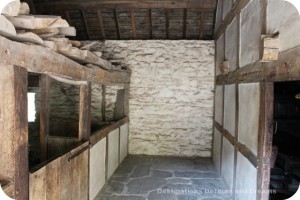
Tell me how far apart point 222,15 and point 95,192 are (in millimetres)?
4023

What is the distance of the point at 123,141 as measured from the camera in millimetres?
5422

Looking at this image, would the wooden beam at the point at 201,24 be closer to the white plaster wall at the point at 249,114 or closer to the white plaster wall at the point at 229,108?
the white plaster wall at the point at 229,108

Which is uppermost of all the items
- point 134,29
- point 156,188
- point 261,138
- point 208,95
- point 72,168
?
point 134,29

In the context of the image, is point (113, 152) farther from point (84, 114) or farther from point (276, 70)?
point (276, 70)

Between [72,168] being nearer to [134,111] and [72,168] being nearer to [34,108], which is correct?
[134,111]

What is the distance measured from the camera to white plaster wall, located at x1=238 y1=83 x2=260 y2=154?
101 inches

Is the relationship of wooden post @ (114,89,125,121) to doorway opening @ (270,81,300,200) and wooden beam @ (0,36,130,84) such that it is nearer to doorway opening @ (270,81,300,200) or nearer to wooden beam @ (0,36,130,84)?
wooden beam @ (0,36,130,84)

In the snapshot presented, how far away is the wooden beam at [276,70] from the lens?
173 centimetres

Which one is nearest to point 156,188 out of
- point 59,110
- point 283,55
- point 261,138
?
point 261,138

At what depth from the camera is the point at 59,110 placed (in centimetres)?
598

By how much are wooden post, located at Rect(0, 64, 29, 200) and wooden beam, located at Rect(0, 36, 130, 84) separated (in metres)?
0.08

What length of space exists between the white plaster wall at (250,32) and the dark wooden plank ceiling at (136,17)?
2173mm

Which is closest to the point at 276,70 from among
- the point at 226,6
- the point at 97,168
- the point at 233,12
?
the point at 233,12

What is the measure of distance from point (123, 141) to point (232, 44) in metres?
3.21
